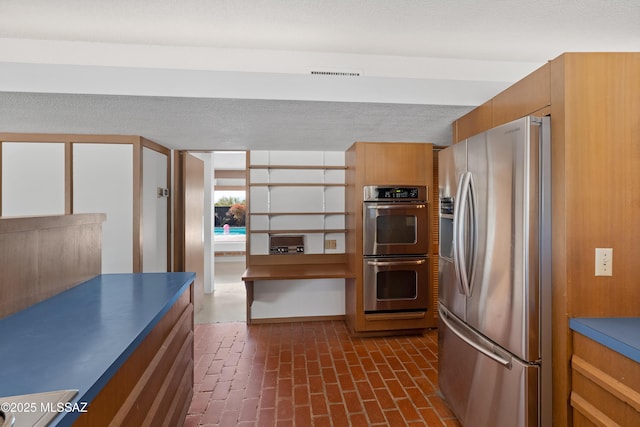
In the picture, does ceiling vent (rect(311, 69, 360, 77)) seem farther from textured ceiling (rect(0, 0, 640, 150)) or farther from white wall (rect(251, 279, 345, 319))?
white wall (rect(251, 279, 345, 319))

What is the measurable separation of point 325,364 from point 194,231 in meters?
2.60

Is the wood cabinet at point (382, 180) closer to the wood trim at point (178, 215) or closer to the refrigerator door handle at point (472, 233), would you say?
the refrigerator door handle at point (472, 233)

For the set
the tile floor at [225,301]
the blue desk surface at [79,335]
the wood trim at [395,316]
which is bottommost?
the tile floor at [225,301]

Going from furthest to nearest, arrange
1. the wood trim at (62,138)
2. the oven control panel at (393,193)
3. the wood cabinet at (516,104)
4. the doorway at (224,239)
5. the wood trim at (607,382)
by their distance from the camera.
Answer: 1. the doorway at (224,239)
2. the oven control panel at (393,193)
3. the wood trim at (62,138)
4. the wood cabinet at (516,104)
5. the wood trim at (607,382)

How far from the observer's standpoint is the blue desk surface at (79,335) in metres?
0.84

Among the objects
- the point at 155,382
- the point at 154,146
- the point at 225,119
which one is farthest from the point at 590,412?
the point at 154,146

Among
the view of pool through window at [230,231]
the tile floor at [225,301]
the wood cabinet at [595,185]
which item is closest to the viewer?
the wood cabinet at [595,185]

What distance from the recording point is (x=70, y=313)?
1372 mm

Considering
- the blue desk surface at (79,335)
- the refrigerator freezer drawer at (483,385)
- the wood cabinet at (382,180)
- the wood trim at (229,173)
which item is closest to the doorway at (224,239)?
the wood trim at (229,173)

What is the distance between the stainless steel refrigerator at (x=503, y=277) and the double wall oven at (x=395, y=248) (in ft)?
4.21

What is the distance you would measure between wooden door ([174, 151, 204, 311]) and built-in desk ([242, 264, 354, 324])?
0.96 meters

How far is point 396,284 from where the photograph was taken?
129 inches

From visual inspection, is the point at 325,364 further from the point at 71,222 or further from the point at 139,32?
the point at 139,32

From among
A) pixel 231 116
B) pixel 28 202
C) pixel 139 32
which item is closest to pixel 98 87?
pixel 139 32
